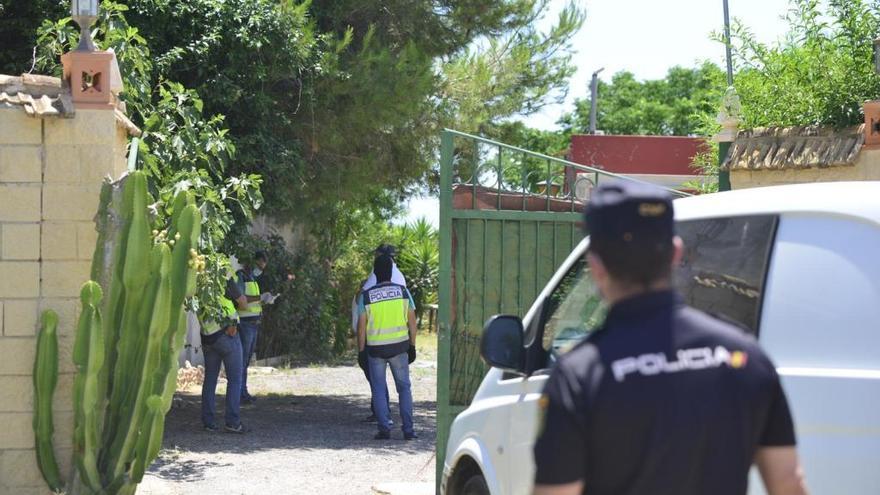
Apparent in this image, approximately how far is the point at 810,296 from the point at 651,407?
4.29 feet

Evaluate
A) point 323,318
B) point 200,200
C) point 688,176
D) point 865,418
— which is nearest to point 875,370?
point 865,418

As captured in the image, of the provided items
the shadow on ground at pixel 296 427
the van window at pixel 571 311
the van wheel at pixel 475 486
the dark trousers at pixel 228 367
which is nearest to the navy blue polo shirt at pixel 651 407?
the van window at pixel 571 311

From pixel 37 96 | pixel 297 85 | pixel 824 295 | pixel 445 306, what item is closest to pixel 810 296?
pixel 824 295

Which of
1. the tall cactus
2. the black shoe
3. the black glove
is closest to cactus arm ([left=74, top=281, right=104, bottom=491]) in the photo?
the tall cactus

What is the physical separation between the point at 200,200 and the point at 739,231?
670cm

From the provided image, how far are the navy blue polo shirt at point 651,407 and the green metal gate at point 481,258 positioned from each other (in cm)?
528

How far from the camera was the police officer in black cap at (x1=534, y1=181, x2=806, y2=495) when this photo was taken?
2.52 m

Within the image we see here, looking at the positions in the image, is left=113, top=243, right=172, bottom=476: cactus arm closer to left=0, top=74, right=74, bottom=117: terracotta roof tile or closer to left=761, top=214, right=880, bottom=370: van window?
left=0, top=74, right=74, bottom=117: terracotta roof tile

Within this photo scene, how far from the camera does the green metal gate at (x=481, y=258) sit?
26.0ft

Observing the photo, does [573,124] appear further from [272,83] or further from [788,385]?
[788,385]

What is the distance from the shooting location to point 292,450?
36.5 ft

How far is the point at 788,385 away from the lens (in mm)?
3627

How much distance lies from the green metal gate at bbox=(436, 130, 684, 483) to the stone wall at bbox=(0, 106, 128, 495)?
2.26m

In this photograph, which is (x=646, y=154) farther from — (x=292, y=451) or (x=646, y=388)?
(x=646, y=388)
